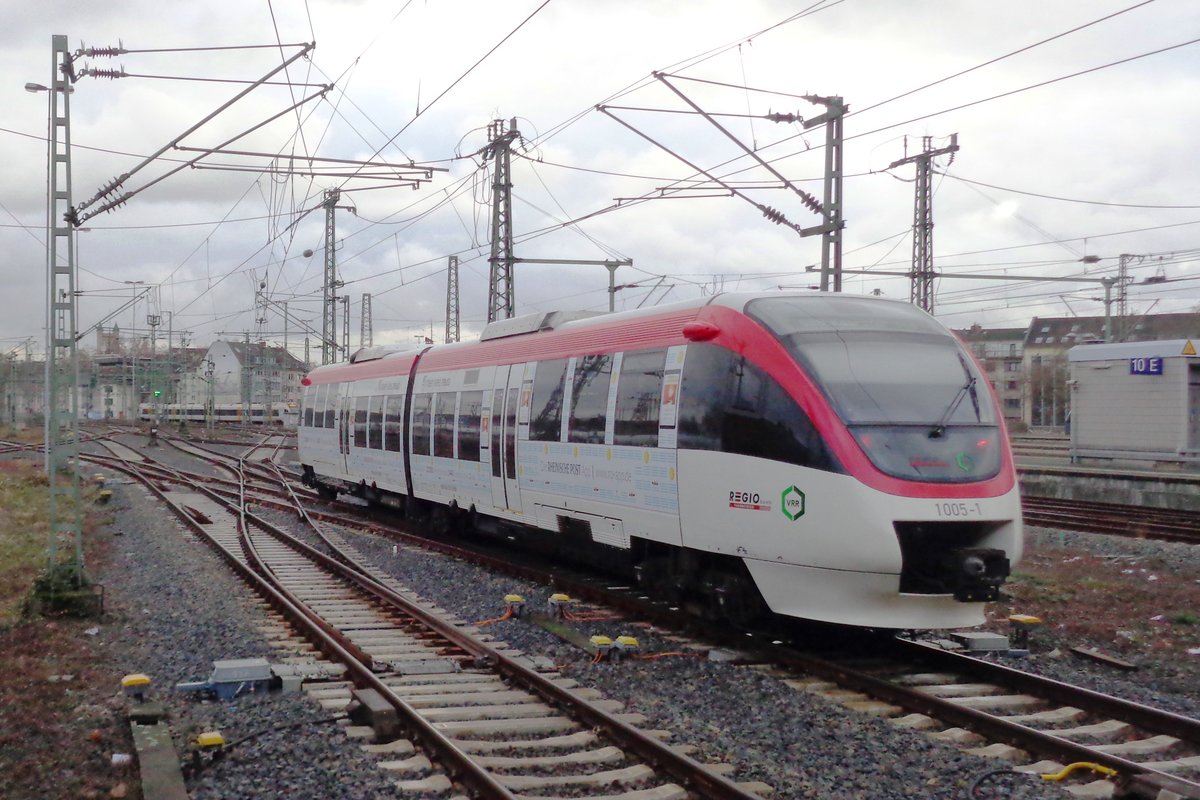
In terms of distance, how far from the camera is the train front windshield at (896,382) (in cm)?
824

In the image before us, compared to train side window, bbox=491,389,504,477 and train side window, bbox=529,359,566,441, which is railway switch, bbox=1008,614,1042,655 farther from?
train side window, bbox=491,389,504,477

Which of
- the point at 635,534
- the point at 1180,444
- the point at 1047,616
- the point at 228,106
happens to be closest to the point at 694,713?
the point at 635,534

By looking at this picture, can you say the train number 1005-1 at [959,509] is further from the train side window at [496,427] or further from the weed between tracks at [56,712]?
the train side window at [496,427]

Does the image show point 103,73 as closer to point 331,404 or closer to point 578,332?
point 578,332

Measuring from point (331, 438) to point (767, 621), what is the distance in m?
15.0

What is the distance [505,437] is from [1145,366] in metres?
17.4

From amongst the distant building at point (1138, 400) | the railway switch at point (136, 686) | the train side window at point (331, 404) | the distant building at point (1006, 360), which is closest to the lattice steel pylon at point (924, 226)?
the distant building at point (1138, 400)

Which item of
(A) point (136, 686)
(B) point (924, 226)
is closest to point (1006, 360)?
(B) point (924, 226)

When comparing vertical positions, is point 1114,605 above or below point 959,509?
below

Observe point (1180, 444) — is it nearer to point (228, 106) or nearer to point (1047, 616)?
point (1047, 616)

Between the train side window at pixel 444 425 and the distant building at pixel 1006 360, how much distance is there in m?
67.4

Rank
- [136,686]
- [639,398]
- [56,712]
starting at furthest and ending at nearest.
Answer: [639,398] < [56,712] < [136,686]

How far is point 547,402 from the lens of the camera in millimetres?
12680

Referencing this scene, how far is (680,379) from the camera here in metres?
9.84
